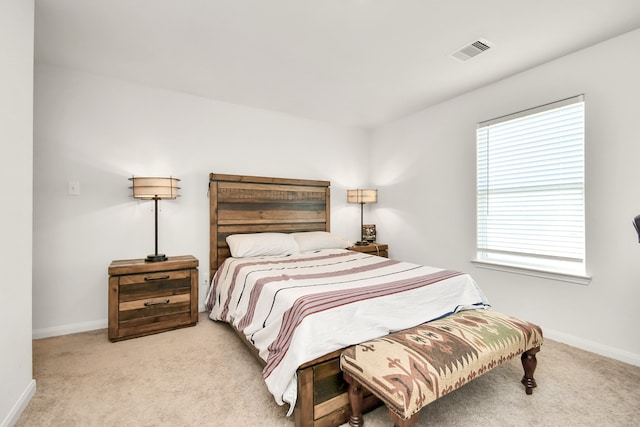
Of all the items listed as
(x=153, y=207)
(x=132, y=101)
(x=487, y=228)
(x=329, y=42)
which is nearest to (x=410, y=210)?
(x=487, y=228)

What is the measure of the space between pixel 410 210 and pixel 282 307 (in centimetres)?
272

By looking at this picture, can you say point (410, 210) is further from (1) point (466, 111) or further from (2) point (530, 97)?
(2) point (530, 97)

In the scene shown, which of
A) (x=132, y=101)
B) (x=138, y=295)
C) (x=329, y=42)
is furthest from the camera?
(x=132, y=101)

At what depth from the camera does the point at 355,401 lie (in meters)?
1.49

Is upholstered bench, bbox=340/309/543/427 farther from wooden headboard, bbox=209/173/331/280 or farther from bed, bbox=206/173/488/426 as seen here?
wooden headboard, bbox=209/173/331/280

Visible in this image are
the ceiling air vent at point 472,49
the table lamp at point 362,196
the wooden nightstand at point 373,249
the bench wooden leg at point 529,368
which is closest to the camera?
the bench wooden leg at point 529,368

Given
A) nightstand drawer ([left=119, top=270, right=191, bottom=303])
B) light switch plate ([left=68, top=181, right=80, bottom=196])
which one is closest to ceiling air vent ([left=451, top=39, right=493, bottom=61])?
nightstand drawer ([left=119, top=270, right=191, bottom=303])

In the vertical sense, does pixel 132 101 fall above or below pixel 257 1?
below

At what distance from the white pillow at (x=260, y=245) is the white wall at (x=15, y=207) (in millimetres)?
1620

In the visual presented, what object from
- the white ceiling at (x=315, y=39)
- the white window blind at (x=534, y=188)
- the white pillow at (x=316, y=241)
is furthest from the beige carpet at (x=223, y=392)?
the white ceiling at (x=315, y=39)

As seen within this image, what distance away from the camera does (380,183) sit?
446 cm

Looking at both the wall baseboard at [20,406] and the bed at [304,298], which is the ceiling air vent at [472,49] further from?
the wall baseboard at [20,406]

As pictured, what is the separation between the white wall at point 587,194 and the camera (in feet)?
7.24

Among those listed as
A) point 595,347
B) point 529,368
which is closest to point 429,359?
point 529,368
